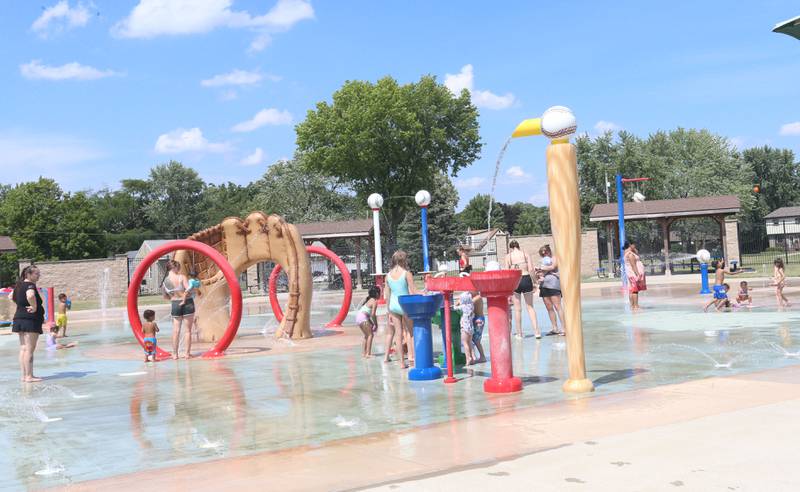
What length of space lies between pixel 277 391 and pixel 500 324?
9.41 feet

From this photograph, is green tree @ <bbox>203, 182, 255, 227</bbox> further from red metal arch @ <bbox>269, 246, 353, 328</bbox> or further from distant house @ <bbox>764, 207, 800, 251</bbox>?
red metal arch @ <bbox>269, 246, 353, 328</bbox>

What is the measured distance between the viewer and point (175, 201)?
94.6 m

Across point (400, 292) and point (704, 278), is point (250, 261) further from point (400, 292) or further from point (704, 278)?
point (704, 278)

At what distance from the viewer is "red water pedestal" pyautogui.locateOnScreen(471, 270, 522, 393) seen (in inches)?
324

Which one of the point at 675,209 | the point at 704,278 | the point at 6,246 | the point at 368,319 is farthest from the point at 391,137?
the point at 368,319

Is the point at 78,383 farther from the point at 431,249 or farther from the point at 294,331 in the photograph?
the point at 431,249

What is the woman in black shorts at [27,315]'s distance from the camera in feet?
34.9

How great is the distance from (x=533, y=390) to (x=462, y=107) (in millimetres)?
48231

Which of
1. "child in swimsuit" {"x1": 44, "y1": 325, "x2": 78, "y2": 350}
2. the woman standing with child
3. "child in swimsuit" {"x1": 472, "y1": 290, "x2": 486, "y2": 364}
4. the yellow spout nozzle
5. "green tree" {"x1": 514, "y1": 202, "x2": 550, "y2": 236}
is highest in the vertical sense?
"green tree" {"x1": 514, "y1": 202, "x2": 550, "y2": 236}

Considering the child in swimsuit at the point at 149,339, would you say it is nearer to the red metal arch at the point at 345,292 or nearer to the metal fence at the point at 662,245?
the red metal arch at the point at 345,292

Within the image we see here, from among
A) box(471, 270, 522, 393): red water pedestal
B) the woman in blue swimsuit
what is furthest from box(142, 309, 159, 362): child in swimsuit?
box(471, 270, 522, 393): red water pedestal

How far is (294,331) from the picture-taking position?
15492 mm

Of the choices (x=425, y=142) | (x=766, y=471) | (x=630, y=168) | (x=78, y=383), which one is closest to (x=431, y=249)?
(x=425, y=142)

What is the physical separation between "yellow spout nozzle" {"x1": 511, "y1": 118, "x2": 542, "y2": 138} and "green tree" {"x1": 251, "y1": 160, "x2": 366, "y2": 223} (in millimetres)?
65636
